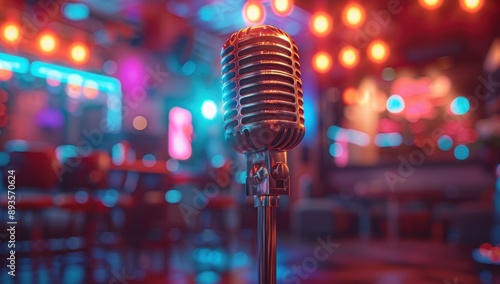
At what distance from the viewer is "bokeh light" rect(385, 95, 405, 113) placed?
8.28 meters

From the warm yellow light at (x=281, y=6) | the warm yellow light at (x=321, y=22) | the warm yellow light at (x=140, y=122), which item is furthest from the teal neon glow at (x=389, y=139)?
the warm yellow light at (x=140, y=122)

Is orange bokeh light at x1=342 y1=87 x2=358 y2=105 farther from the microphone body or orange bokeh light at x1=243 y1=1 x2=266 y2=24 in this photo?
the microphone body

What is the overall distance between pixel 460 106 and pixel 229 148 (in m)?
4.45

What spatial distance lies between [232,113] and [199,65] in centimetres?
628

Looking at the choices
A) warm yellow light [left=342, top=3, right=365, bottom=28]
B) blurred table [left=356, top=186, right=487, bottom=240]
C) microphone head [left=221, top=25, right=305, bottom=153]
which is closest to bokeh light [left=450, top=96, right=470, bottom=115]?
blurred table [left=356, top=186, right=487, bottom=240]

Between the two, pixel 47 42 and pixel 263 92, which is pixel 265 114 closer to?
pixel 263 92

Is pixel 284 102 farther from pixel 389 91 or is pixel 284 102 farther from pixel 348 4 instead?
pixel 389 91

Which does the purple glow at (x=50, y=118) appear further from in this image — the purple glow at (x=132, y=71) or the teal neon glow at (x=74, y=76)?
the purple glow at (x=132, y=71)

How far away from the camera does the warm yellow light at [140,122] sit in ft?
26.0

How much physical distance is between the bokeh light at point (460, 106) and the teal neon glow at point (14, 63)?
25.4ft

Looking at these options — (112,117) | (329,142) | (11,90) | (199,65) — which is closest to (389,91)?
(329,142)

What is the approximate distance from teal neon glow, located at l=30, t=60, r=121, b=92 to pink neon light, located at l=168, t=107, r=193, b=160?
46.4 inches

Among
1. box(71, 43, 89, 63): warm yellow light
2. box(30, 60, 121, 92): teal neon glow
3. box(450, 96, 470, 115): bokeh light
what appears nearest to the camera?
box(71, 43, 89, 63): warm yellow light

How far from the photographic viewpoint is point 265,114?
3.00 feet
